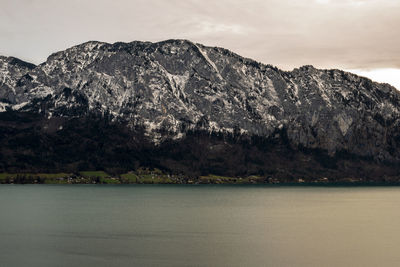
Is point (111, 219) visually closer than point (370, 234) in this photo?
No

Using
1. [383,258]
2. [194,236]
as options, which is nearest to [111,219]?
[194,236]

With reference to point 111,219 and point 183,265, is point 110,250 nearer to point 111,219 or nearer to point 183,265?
point 183,265

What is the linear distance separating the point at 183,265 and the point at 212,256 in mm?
10845

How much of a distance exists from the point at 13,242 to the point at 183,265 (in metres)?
49.6

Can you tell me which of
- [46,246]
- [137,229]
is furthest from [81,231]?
[46,246]

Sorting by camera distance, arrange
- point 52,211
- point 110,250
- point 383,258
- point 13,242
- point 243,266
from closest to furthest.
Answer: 1. point 243,266
2. point 383,258
3. point 110,250
4. point 13,242
5. point 52,211

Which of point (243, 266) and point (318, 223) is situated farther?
point (318, 223)

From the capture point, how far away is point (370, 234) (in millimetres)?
140875

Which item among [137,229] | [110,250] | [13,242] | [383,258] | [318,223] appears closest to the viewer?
[383,258]

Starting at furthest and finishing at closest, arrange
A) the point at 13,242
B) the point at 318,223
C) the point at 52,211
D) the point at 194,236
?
1. the point at 52,211
2. the point at 318,223
3. the point at 194,236
4. the point at 13,242

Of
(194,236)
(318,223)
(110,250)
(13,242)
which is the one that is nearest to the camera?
(110,250)

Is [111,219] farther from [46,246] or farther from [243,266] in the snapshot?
[243,266]

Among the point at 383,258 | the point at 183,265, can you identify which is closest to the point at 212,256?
the point at 183,265

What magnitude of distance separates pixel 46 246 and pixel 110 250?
16.8m
